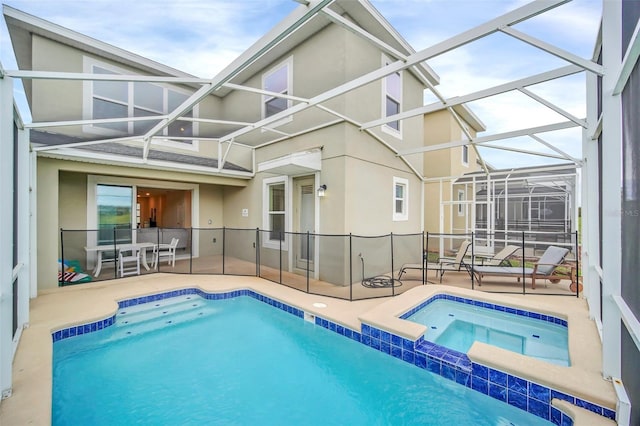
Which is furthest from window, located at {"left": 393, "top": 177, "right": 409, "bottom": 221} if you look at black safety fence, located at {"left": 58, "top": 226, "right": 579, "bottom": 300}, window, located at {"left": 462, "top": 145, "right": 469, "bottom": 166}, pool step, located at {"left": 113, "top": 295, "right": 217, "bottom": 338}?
window, located at {"left": 462, "top": 145, "right": 469, "bottom": 166}

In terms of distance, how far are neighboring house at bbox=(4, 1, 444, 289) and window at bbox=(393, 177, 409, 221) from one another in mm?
42

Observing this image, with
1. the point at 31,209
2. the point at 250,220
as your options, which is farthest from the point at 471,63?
the point at 31,209

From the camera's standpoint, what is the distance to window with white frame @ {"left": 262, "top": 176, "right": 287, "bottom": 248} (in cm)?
869

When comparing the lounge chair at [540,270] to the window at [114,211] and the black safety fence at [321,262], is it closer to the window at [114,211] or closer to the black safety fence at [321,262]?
the black safety fence at [321,262]

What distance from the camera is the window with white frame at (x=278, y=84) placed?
8302mm

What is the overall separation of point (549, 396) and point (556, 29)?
17.6 feet

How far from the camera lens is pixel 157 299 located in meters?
6.30

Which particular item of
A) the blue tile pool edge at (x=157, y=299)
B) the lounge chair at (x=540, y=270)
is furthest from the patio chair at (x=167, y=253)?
the lounge chair at (x=540, y=270)

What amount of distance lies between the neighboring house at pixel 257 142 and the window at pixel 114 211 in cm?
3

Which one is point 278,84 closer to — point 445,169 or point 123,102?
point 123,102

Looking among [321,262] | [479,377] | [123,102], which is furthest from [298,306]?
[123,102]

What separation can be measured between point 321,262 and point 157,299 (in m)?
3.88

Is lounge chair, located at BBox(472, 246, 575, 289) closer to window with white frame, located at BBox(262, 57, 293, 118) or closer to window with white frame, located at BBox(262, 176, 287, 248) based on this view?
window with white frame, located at BBox(262, 176, 287, 248)

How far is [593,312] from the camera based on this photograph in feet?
14.9
